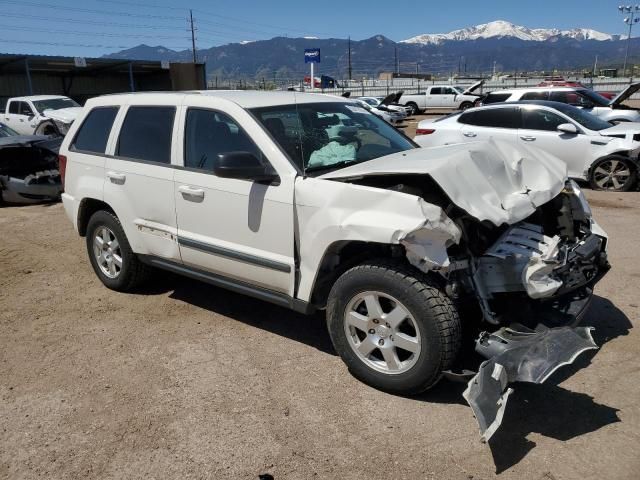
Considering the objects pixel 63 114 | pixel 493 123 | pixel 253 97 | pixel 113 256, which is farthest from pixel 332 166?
pixel 63 114

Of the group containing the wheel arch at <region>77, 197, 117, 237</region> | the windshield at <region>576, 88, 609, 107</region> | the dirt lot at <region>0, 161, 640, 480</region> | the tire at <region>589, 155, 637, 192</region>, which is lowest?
the dirt lot at <region>0, 161, 640, 480</region>

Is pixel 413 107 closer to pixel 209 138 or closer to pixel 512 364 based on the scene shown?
pixel 209 138

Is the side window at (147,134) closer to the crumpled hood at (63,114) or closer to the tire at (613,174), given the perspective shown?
the tire at (613,174)

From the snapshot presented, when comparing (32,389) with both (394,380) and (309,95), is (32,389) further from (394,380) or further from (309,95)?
(309,95)

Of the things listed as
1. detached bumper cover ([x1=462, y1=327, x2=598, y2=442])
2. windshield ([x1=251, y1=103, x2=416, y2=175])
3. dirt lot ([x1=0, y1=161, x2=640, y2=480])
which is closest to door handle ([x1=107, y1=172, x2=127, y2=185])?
dirt lot ([x1=0, y1=161, x2=640, y2=480])

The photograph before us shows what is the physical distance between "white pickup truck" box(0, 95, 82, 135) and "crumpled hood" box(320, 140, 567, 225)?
56.8 ft

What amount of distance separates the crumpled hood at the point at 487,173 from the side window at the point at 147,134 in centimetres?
156

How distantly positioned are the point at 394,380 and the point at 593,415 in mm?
1139

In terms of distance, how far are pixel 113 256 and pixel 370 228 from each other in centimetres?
300

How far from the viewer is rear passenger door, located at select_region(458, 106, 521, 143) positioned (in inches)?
407

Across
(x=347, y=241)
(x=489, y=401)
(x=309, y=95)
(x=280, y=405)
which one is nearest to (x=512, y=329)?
(x=489, y=401)

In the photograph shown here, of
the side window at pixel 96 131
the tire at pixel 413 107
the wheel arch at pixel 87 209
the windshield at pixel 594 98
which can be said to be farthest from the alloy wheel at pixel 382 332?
the tire at pixel 413 107

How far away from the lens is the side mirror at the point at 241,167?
3.59 metres

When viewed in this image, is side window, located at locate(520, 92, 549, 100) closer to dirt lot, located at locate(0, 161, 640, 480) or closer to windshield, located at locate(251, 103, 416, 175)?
dirt lot, located at locate(0, 161, 640, 480)
